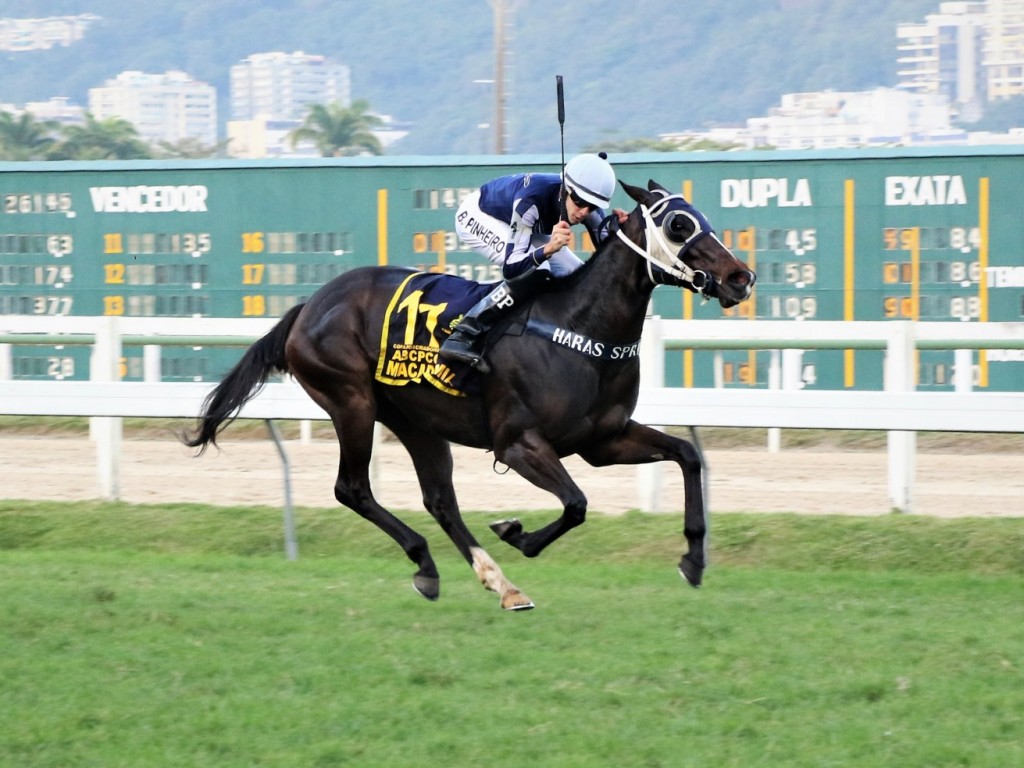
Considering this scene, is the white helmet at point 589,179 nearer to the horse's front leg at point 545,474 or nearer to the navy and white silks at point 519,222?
the navy and white silks at point 519,222

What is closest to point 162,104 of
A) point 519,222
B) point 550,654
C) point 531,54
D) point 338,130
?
point 531,54

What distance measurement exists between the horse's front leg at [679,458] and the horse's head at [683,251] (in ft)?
1.92

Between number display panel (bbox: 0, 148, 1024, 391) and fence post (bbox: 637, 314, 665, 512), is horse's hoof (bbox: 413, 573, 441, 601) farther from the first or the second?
number display panel (bbox: 0, 148, 1024, 391)

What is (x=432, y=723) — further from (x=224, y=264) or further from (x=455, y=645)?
(x=224, y=264)

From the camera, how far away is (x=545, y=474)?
6.13 m

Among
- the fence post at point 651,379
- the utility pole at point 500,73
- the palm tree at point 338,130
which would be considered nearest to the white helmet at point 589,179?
the fence post at point 651,379

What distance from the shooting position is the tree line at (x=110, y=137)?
60.0 m

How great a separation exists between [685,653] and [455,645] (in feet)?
2.48

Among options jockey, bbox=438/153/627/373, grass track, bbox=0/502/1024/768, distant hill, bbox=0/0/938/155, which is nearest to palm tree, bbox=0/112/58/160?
grass track, bbox=0/502/1024/768

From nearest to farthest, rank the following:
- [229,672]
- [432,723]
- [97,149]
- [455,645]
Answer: [432,723] → [229,672] → [455,645] → [97,149]

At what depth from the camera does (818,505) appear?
9242 millimetres

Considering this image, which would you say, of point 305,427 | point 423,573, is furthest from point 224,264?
point 423,573

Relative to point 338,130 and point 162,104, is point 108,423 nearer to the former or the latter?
point 338,130

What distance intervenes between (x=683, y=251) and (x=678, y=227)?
0.33 ft
